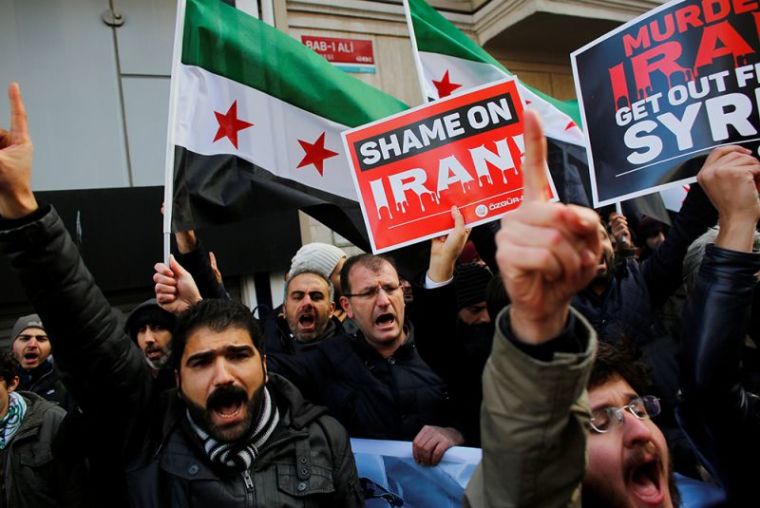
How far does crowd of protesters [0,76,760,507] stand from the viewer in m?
1.03

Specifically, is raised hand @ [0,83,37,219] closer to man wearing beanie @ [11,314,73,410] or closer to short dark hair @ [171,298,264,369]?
short dark hair @ [171,298,264,369]

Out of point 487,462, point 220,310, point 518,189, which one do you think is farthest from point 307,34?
point 487,462

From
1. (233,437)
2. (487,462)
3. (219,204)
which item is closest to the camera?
(487,462)

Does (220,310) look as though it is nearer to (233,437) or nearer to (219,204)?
(233,437)

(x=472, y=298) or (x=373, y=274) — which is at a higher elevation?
(x=373, y=274)

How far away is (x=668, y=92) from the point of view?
250 cm

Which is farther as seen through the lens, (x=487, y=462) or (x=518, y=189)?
(x=518, y=189)

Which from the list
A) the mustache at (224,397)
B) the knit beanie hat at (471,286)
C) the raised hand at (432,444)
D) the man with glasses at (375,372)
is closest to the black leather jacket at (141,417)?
the mustache at (224,397)

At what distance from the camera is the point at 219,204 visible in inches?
113

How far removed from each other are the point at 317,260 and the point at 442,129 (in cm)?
139

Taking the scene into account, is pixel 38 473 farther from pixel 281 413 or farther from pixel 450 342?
pixel 450 342

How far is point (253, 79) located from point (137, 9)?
14.9 feet

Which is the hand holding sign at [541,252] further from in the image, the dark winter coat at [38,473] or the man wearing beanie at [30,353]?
the man wearing beanie at [30,353]

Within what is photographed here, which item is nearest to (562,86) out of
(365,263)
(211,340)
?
(365,263)
